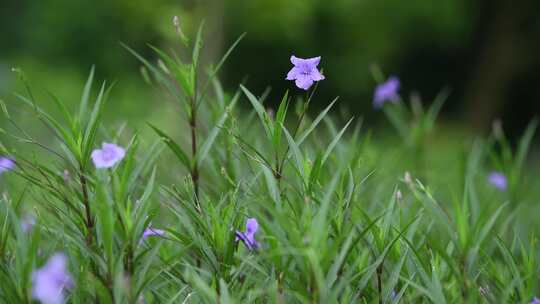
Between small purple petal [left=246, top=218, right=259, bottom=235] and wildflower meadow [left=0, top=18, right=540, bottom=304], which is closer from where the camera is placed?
wildflower meadow [left=0, top=18, right=540, bottom=304]

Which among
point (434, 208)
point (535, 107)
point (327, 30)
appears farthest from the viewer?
point (535, 107)

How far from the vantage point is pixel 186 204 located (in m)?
1.61

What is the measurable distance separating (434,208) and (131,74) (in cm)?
839

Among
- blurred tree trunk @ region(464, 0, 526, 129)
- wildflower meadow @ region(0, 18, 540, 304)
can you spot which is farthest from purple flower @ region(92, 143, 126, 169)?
blurred tree trunk @ region(464, 0, 526, 129)

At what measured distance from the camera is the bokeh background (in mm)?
9031

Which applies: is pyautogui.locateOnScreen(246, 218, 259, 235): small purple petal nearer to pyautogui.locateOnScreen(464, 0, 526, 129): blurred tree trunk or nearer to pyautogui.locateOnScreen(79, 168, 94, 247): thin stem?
pyautogui.locateOnScreen(79, 168, 94, 247): thin stem

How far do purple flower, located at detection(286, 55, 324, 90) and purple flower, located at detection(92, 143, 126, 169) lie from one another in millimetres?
382

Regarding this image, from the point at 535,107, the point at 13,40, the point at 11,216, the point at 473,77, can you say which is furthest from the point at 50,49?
the point at 11,216

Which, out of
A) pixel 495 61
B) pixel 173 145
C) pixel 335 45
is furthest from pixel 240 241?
pixel 495 61

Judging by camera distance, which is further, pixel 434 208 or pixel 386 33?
pixel 386 33

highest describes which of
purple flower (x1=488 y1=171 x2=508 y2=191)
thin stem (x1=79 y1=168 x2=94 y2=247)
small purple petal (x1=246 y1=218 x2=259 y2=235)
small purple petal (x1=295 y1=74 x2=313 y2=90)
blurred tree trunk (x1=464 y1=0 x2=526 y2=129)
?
small purple petal (x1=295 y1=74 x2=313 y2=90)

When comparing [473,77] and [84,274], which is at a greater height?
[84,274]

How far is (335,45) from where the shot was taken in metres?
10.2

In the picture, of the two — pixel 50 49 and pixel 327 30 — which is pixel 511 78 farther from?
pixel 50 49
